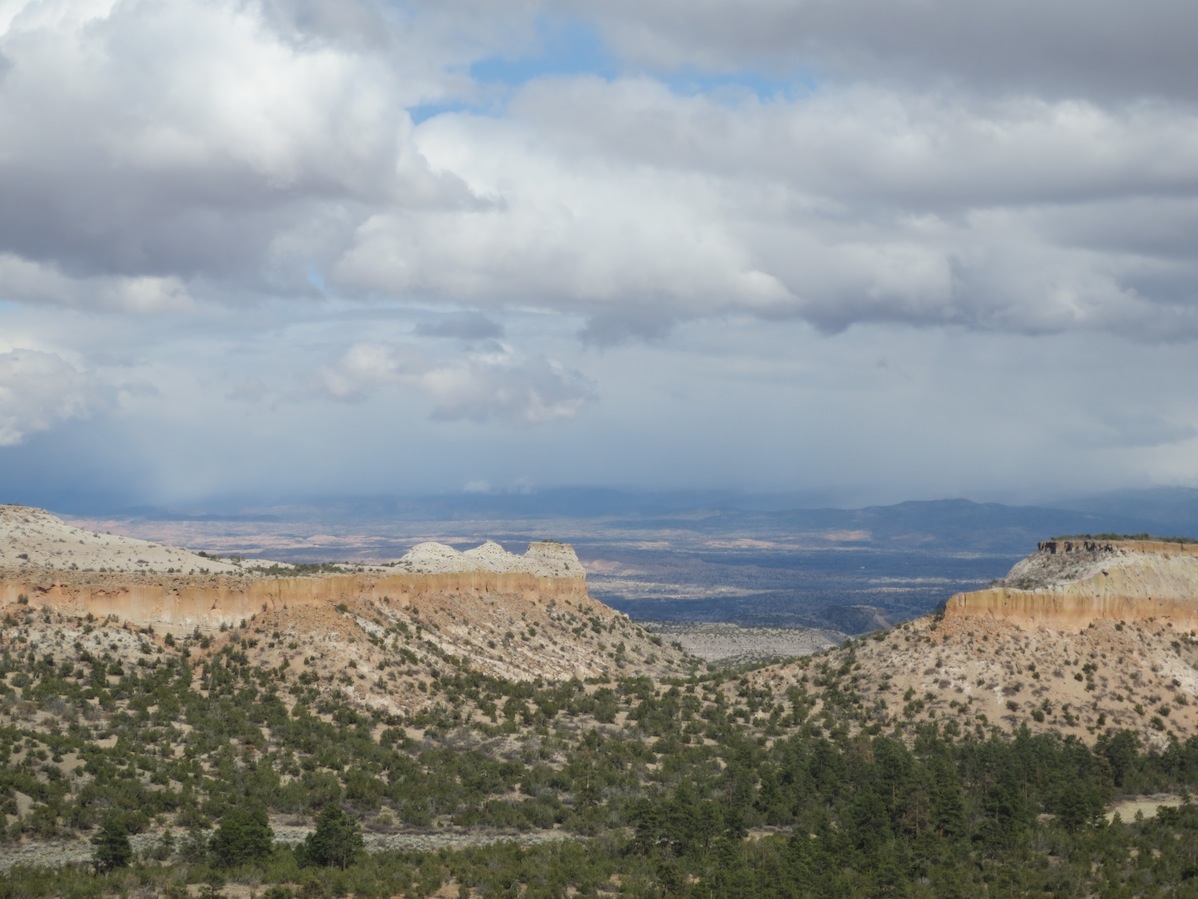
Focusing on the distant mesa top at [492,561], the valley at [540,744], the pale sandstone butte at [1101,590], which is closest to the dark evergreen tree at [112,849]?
the valley at [540,744]

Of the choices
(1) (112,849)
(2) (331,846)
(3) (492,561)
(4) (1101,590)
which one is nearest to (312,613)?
(2) (331,846)

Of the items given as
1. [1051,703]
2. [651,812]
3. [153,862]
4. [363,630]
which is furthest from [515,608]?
[153,862]

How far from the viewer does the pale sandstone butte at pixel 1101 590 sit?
6166cm

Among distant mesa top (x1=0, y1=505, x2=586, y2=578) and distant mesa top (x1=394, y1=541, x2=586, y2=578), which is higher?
distant mesa top (x1=0, y1=505, x2=586, y2=578)

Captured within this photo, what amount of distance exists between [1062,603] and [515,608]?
99.5 feet

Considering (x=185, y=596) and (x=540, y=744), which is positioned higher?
(x=185, y=596)

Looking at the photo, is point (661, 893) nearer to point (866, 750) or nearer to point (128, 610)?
point (866, 750)

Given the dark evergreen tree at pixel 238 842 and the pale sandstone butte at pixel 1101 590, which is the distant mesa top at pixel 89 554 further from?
the pale sandstone butte at pixel 1101 590

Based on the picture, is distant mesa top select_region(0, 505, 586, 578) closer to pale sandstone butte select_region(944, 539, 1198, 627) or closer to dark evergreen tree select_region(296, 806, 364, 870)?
dark evergreen tree select_region(296, 806, 364, 870)

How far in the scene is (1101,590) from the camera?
62719 mm

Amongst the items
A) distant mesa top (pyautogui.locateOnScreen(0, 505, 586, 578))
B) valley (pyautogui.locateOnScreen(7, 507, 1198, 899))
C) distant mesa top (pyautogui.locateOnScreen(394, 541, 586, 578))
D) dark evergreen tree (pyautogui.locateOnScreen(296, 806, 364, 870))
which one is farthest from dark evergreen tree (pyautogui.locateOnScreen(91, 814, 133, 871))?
distant mesa top (pyautogui.locateOnScreen(394, 541, 586, 578))

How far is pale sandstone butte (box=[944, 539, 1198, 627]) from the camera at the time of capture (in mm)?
61656

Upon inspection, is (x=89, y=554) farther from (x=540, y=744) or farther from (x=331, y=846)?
(x=331, y=846)

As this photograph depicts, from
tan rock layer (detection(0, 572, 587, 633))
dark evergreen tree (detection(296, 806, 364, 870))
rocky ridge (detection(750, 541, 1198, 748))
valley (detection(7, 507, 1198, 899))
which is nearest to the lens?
dark evergreen tree (detection(296, 806, 364, 870))
